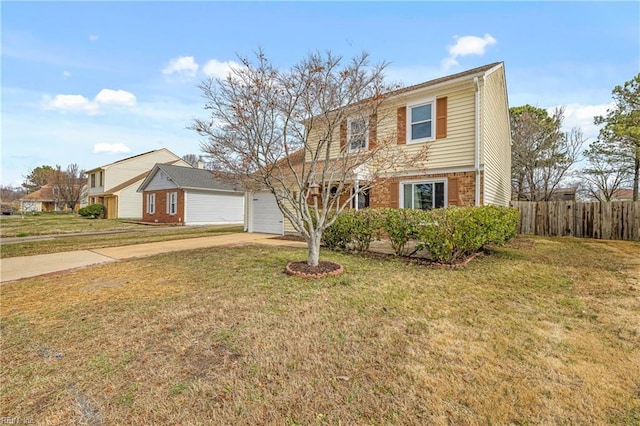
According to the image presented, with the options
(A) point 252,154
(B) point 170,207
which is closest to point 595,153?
(A) point 252,154

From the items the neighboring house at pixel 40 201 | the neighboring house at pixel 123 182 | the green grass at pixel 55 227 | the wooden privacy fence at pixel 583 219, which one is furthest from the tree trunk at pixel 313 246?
the neighboring house at pixel 40 201

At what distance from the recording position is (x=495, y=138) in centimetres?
1166

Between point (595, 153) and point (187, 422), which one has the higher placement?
point (595, 153)

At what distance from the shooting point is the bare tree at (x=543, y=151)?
20.3 m

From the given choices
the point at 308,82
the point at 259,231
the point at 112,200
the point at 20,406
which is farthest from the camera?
the point at 112,200

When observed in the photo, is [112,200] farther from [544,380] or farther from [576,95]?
[576,95]

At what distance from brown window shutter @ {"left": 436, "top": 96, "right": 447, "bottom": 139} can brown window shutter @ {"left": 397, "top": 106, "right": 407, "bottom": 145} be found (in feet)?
3.66

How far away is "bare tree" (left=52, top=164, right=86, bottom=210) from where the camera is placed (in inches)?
1426

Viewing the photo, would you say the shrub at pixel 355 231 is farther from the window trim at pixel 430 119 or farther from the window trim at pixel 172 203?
the window trim at pixel 172 203

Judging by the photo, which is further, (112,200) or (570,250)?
(112,200)

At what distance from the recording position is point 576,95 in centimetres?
1844

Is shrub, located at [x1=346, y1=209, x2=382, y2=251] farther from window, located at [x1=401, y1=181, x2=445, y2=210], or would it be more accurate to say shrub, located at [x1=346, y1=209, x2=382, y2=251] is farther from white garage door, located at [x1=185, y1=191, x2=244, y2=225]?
white garage door, located at [x1=185, y1=191, x2=244, y2=225]

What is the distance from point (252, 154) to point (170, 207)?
62.6 ft

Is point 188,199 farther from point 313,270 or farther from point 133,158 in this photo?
point 313,270
